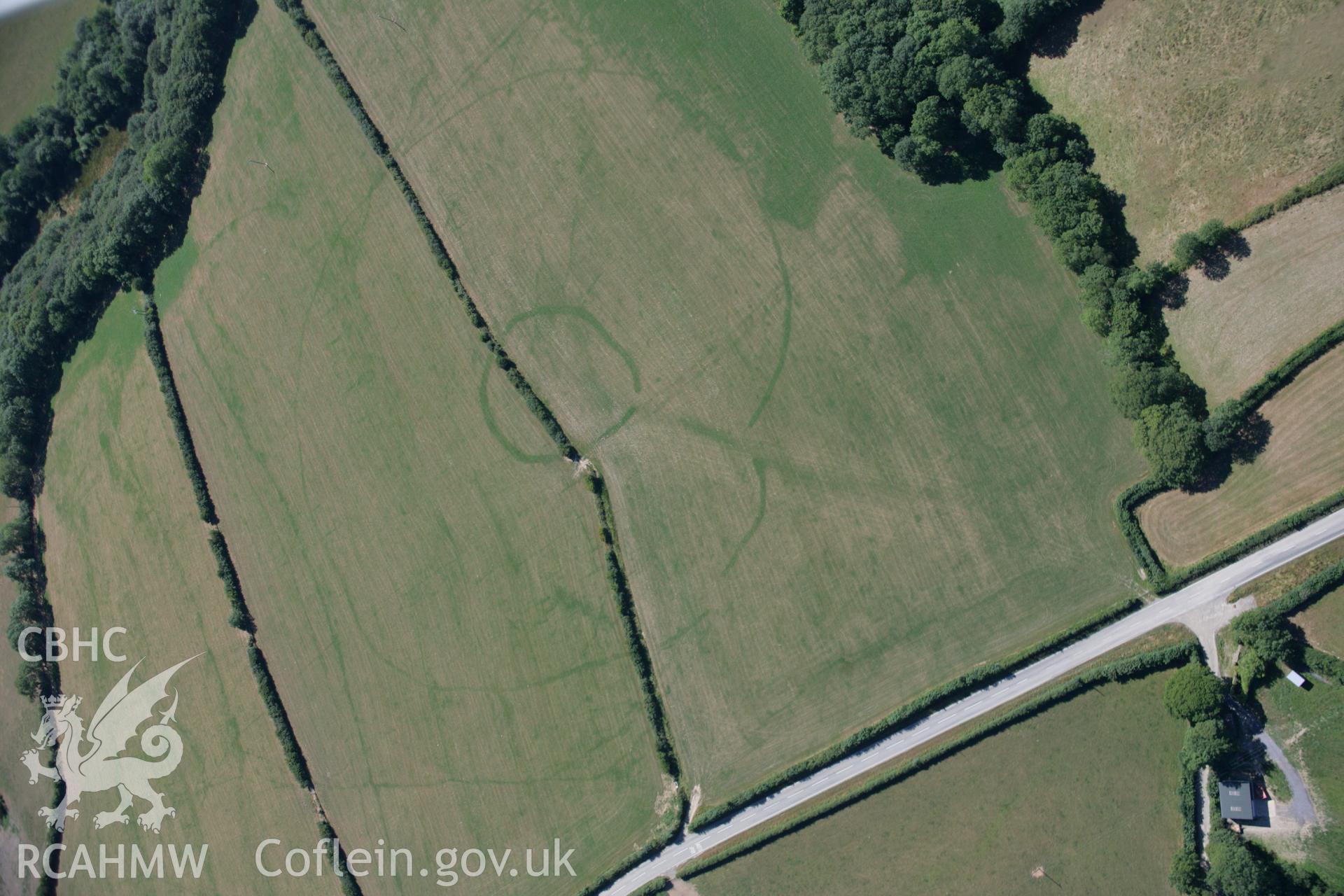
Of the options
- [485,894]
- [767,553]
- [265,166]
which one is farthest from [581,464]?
[265,166]

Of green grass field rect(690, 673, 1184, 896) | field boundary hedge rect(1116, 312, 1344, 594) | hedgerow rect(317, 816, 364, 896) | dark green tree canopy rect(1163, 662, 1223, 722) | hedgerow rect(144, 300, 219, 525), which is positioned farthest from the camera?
hedgerow rect(144, 300, 219, 525)

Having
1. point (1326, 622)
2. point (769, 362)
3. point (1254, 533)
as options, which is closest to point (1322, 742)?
point (1326, 622)

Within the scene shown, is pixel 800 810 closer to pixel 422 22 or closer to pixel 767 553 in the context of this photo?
pixel 767 553

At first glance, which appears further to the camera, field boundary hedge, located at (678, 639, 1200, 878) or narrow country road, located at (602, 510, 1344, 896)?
field boundary hedge, located at (678, 639, 1200, 878)

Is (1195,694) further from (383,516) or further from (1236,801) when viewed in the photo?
(383,516)

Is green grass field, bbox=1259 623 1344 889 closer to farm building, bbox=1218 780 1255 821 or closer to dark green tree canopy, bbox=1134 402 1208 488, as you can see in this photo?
farm building, bbox=1218 780 1255 821

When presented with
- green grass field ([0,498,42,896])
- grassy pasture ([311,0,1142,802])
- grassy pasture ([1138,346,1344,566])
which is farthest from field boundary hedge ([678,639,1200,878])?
green grass field ([0,498,42,896])
